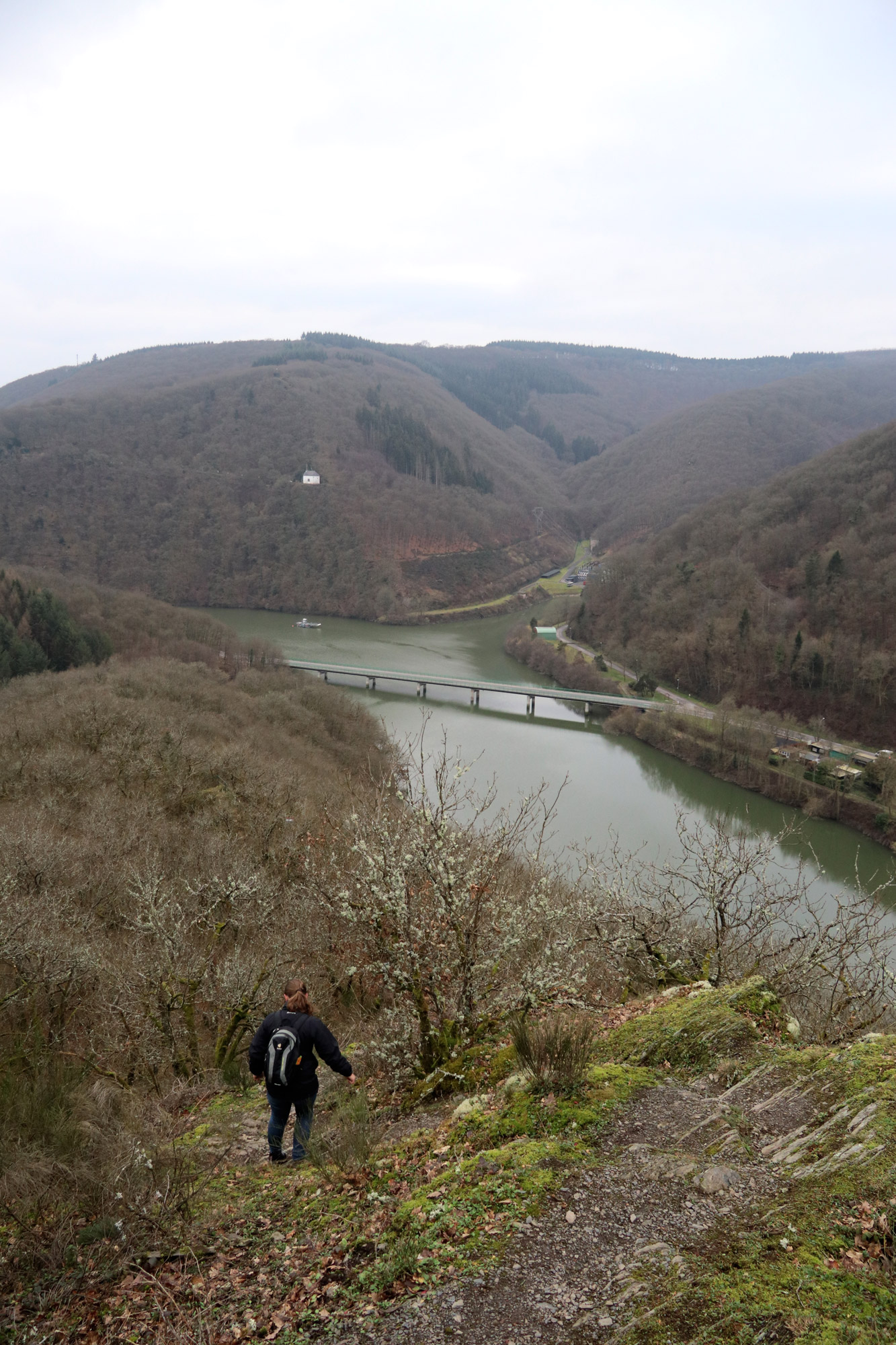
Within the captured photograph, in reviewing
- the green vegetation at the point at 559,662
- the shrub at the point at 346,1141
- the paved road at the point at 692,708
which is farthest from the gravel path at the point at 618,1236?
the green vegetation at the point at 559,662

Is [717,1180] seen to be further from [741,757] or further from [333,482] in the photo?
[333,482]

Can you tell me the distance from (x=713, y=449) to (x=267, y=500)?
74.3 metres

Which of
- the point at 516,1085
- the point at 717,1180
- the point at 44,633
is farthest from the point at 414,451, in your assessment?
the point at 717,1180

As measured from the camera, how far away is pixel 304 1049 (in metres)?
4.30

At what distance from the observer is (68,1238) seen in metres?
3.40

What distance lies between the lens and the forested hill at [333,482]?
8450 cm

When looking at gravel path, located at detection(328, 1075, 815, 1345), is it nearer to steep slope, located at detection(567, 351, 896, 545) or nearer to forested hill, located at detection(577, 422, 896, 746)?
forested hill, located at detection(577, 422, 896, 746)

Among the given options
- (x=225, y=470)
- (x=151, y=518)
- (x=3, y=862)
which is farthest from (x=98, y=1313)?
(x=225, y=470)

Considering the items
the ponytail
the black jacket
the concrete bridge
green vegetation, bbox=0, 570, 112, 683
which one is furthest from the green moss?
green vegetation, bbox=0, 570, 112, 683

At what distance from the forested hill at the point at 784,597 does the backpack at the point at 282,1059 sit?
38.0 meters

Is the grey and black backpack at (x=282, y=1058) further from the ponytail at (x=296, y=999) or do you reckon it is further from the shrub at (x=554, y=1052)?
the shrub at (x=554, y=1052)

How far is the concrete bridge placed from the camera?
1654 inches

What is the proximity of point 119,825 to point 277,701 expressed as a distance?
16.9m

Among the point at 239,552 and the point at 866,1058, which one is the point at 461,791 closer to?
the point at 866,1058
